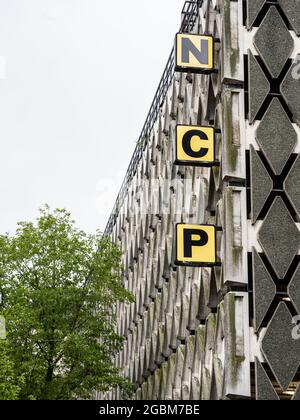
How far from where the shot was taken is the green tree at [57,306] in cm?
4203

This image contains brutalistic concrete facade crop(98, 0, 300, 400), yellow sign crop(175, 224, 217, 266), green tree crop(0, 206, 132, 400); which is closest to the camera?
brutalistic concrete facade crop(98, 0, 300, 400)

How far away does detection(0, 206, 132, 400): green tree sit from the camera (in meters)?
42.0

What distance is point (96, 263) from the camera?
45844mm

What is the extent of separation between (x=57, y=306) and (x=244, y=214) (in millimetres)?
15799

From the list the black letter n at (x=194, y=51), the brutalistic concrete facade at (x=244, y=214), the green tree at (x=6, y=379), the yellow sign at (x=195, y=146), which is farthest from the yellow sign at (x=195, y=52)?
the green tree at (x=6, y=379)

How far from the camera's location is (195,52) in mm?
34625

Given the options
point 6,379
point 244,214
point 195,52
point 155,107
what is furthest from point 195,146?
point 155,107

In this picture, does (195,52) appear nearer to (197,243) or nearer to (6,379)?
(197,243)

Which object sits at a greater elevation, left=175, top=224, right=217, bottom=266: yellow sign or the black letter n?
the black letter n

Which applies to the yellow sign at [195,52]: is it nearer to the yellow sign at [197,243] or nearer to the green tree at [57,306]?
the yellow sign at [197,243]

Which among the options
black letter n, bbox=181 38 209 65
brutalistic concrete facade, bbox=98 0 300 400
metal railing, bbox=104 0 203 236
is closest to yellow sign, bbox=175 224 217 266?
brutalistic concrete facade, bbox=98 0 300 400

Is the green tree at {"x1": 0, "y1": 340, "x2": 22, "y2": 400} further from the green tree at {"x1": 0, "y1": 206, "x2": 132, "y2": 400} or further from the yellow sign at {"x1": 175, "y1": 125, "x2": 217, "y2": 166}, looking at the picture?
the yellow sign at {"x1": 175, "y1": 125, "x2": 217, "y2": 166}

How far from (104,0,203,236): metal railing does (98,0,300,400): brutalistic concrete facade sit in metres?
2.82
